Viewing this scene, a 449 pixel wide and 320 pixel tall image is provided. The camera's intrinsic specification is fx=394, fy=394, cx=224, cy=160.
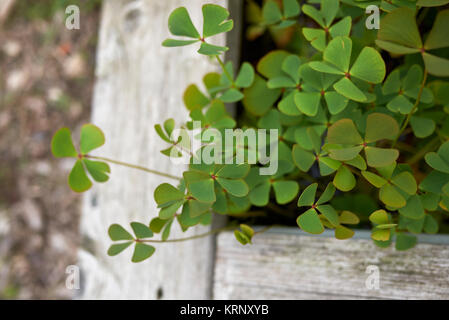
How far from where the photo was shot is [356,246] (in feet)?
2.29

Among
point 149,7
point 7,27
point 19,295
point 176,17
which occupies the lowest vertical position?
point 19,295

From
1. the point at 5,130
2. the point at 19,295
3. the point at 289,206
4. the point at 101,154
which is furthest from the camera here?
the point at 5,130

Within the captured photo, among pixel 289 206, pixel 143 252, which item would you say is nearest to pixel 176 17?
pixel 143 252

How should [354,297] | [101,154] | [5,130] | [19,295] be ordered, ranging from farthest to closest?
[5,130] < [19,295] < [101,154] < [354,297]

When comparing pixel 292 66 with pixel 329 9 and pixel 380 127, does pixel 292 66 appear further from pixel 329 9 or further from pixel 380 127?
pixel 380 127

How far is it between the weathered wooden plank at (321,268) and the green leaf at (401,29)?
36 centimetres

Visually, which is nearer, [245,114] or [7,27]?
[245,114]

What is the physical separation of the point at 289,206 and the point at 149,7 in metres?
0.56

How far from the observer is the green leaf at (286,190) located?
638mm

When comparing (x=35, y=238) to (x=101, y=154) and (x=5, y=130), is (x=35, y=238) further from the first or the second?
(x=101, y=154)

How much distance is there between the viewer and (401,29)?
0.47m

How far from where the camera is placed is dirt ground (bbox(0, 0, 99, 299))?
5.44ft

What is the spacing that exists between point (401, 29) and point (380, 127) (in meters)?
0.12
